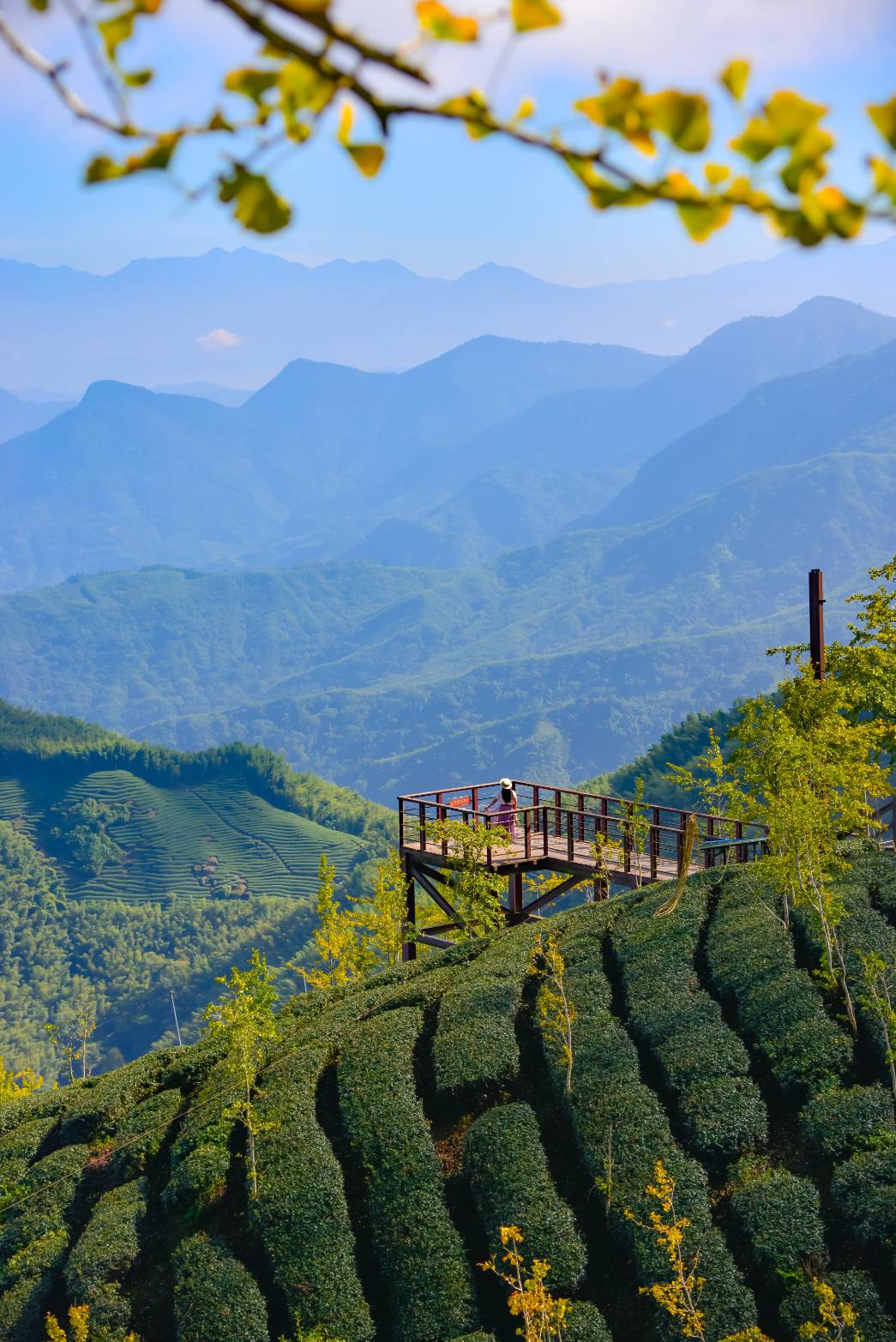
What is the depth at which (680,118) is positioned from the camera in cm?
203

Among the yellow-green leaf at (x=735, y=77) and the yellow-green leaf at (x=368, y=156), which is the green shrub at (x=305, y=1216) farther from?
the yellow-green leaf at (x=735, y=77)

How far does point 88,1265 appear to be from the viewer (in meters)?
A: 16.3

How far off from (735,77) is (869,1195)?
13.4m

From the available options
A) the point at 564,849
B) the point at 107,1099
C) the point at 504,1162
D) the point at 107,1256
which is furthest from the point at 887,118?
the point at 564,849

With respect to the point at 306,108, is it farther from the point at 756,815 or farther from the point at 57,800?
the point at 57,800

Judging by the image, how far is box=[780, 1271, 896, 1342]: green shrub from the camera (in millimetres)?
11250

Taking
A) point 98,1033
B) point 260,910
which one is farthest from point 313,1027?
point 260,910

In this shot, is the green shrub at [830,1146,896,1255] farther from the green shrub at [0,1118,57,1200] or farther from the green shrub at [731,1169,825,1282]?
the green shrub at [0,1118,57,1200]

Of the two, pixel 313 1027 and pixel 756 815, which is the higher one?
pixel 756 815

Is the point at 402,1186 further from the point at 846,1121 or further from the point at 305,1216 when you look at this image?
the point at 846,1121

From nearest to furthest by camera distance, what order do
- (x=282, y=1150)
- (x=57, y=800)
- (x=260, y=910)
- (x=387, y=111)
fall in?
(x=387, y=111) → (x=282, y=1150) → (x=260, y=910) → (x=57, y=800)

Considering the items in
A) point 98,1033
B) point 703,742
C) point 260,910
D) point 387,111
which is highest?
point 703,742

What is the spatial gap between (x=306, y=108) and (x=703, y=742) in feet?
357

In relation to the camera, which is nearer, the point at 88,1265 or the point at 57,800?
the point at 88,1265
